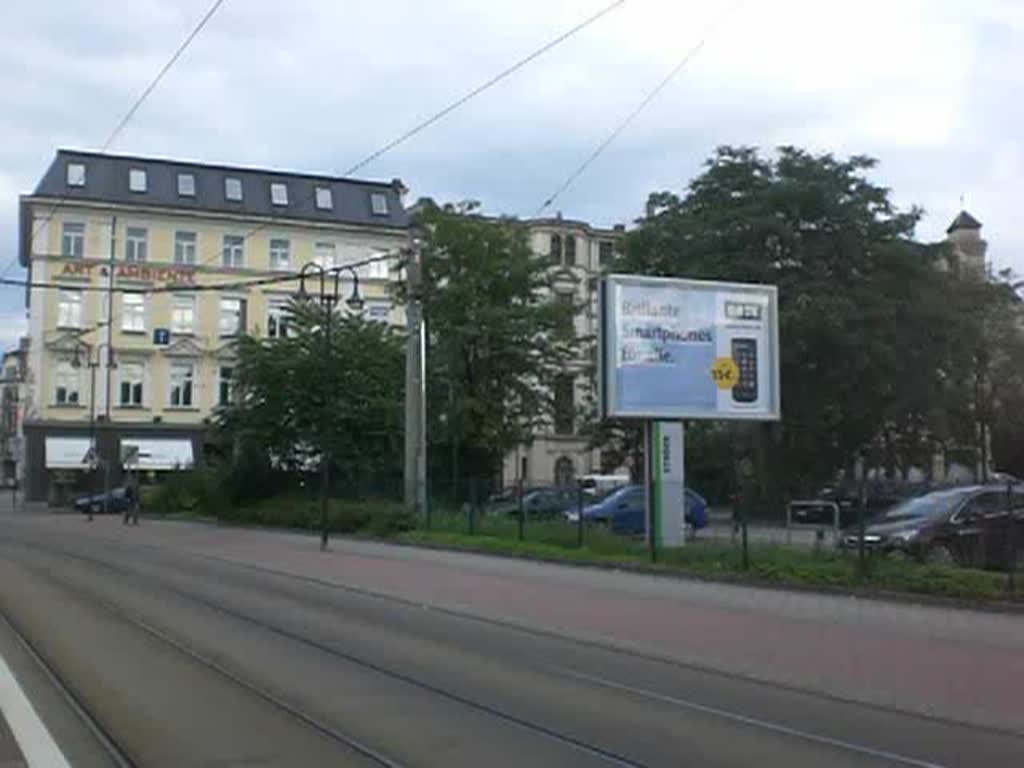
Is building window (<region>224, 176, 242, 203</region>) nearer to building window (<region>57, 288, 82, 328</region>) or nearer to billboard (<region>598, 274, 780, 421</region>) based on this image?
building window (<region>57, 288, 82, 328</region>)

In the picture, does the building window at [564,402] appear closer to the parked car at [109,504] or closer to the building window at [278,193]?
the parked car at [109,504]

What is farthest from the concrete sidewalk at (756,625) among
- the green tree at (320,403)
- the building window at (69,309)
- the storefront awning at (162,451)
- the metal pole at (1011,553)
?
the building window at (69,309)

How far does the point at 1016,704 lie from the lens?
34.9 feet

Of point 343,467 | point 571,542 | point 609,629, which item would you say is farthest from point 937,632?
point 343,467

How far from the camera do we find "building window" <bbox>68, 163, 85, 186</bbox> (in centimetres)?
6912

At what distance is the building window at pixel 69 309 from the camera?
225 feet

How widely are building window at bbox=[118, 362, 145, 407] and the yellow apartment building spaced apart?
0.23 ft

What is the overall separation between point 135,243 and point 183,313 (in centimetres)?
458

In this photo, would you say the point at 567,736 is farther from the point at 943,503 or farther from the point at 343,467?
the point at 343,467

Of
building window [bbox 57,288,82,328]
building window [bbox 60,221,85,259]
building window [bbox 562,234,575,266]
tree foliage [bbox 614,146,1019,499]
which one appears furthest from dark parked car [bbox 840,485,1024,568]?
building window [bbox 562,234,575,266]

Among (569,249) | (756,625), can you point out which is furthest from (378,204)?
(756,625)

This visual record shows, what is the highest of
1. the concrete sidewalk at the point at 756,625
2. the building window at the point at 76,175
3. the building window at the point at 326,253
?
the building window at the point at 76,175

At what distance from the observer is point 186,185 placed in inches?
2874

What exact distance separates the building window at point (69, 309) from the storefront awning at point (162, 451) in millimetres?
6679
